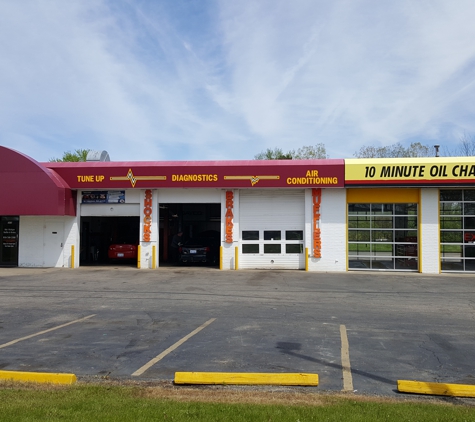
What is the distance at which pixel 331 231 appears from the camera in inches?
858

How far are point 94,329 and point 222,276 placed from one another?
10155 mm

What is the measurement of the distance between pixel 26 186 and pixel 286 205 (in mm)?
12357

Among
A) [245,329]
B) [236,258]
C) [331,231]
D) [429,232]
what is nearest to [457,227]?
[429,232]

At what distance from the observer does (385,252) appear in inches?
863

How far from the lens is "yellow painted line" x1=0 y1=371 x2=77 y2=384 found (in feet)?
20.1

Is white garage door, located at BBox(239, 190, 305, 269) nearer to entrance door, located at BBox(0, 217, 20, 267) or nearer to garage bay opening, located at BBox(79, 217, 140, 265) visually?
garage bay opening, located at BBox(79, 217, 140, 265)

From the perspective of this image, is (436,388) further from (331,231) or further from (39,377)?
(331,231)

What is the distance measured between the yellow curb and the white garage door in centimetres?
1605

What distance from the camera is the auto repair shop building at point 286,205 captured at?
835 inches

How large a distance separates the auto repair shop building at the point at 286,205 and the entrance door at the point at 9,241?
0.72m

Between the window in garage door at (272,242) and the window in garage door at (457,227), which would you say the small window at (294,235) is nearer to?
the window in garage door at (272,242)

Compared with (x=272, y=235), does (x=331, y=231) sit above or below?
above

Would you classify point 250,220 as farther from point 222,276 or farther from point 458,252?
point 458,252

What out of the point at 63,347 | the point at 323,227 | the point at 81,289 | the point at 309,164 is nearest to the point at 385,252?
the point at 323,227
